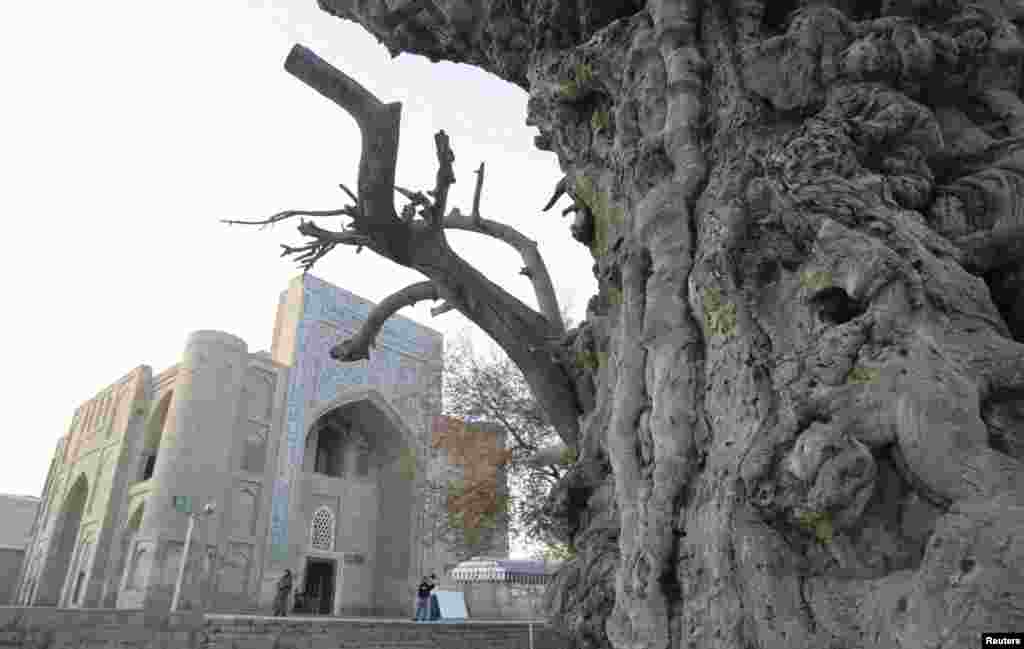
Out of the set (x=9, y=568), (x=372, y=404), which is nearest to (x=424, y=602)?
(x=372, y=404)

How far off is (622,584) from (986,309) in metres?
1.52

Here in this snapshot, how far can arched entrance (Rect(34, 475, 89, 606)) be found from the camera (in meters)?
22.0

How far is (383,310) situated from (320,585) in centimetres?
1751

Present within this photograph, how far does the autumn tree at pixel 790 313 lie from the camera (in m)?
1.64

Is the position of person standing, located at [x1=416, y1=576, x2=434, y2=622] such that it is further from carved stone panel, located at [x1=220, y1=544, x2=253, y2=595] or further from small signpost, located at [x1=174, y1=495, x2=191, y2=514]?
small signpost, located at [x1=174, y1=495, x2=191, y2=514]

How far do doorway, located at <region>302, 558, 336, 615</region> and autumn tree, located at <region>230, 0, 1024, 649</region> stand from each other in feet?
61.0

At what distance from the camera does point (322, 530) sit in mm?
20094

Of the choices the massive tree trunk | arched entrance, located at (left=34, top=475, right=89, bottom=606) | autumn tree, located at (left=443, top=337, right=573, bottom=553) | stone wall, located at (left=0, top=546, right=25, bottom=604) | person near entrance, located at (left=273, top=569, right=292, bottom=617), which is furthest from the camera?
stone wall, located at (left=0, top=546, right=25, bottom=604)

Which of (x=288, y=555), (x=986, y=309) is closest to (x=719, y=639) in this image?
(x=986, y=309)

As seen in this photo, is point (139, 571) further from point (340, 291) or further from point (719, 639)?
point (719, 639)

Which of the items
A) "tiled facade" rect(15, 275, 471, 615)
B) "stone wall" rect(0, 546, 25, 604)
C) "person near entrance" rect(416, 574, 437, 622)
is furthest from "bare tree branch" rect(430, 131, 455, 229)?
"stone wall" rect(0, 546, 25, 604)

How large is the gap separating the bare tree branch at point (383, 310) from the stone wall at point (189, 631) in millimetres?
3751

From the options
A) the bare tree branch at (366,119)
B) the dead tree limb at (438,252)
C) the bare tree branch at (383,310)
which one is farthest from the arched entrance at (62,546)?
the bare tree branch at (366,119)

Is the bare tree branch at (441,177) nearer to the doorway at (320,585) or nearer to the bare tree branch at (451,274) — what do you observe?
the bare tree branch at (451,274)
